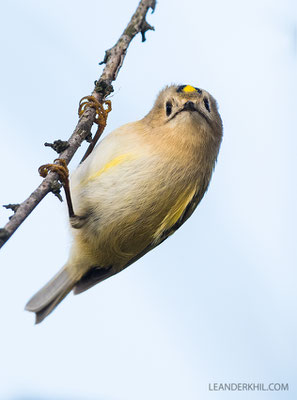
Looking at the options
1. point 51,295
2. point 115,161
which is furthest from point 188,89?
point 51,295

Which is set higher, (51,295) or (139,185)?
(139,185)

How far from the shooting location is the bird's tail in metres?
3.04

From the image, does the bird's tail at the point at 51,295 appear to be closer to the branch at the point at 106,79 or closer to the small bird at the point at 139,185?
the small bird at the point at 139,185

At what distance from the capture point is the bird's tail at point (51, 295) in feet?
9.99

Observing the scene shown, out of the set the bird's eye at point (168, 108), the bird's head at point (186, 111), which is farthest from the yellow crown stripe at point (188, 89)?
the bird's eye at point (168, 108)

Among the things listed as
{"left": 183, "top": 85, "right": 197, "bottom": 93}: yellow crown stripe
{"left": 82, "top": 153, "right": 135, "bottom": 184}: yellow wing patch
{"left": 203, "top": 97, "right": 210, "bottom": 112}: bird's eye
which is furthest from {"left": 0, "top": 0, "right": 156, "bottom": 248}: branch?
{"left": 203, "top": 97, "right": 210, "bottom": 112}: bird's eye

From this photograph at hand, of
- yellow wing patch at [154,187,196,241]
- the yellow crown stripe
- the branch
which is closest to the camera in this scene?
the branch

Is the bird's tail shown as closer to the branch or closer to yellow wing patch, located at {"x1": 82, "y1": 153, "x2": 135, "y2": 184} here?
yellow wing patch, located at {"x1": 82, "y1": 153, "x2": 135, "y2": 184}

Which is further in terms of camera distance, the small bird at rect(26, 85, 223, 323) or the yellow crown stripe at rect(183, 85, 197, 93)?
the yellow crown stripe at rect(183, 85, 197, 93)

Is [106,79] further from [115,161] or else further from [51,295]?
[51,295]

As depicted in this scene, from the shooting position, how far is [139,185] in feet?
9.00

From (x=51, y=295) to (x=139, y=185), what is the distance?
0.84 m

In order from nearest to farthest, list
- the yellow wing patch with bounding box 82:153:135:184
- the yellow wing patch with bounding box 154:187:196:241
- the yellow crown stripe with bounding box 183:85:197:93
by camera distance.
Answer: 1. the yellow wing patch with bounding box 82:153:135:184
2. the yellow wing patch with bounding box 154:187:196:241
3. the yellow crown stripe with bounding box 183:85:197:93

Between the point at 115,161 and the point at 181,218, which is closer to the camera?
the point at 115,161
